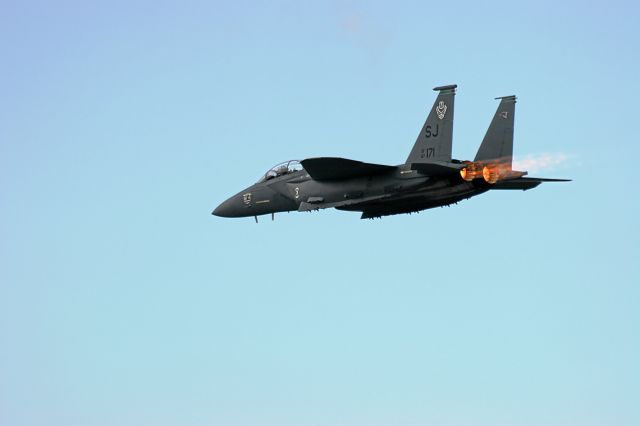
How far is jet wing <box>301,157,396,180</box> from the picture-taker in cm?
5628

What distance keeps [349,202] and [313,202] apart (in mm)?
Result: 1825

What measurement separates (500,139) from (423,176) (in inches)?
131

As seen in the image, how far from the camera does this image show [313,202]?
2299 inches

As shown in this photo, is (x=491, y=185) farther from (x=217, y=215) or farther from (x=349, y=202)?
(x=217, y=215)

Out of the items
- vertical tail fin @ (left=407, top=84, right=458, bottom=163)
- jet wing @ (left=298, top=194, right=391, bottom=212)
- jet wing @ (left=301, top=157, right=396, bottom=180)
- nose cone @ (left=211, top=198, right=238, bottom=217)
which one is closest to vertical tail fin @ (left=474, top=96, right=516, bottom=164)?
vertical tail fin @ (left=407, top=84, right=458, bottom=163)

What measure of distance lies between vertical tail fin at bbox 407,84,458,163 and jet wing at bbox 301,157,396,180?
4.40 ft

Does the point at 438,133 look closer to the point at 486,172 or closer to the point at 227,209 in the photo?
the point at 486,172

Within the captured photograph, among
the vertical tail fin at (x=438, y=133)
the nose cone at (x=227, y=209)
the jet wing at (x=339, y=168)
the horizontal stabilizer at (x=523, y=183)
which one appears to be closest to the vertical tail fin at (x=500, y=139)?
the vertical tail fin at (x=438, y=133)

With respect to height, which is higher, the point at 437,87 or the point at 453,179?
the point at 437,87

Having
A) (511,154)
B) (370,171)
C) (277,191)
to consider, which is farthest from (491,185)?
(277,191)

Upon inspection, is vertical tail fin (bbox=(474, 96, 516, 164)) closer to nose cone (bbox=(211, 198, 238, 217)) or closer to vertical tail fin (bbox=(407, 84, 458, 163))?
vertical tail fin (bbox=(407, 84, 458, 163))

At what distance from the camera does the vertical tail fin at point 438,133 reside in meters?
56.4

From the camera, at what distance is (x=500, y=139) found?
5522 cm

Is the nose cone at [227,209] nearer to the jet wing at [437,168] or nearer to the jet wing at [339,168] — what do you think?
the jet wing at [339,168]
